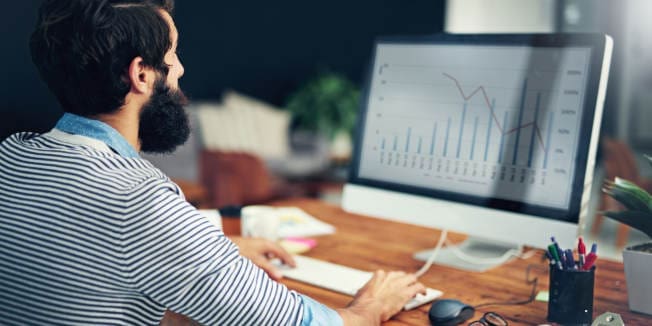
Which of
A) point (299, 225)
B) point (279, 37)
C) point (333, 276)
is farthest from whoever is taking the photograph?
point (279, 37)

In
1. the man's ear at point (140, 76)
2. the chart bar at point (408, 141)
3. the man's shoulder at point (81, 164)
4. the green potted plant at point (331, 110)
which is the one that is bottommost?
the green potted plant at point (331, 110)

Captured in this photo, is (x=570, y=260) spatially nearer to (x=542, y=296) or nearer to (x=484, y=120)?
(x=542, y=296)

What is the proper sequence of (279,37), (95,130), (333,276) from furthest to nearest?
(279,37) → (333,276) → (95,130)

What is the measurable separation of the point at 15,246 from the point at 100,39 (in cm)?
31

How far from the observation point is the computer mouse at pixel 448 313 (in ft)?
3.47

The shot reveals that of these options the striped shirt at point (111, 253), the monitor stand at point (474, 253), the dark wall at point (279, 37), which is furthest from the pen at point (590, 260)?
the dark wall at point (279, 37)

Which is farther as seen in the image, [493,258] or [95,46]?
[493,258]

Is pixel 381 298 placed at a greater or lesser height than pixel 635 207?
lesser

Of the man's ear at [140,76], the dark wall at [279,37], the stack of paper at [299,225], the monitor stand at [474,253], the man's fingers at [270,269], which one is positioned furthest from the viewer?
the dark wall at [279,37]

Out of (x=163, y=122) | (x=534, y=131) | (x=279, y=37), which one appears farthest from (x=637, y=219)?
(x=279, y=37)

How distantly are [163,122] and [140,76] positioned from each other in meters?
0.11

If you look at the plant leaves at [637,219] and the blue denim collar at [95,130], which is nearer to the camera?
the blue denim collar at [95,130]

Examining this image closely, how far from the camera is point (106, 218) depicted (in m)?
0.85

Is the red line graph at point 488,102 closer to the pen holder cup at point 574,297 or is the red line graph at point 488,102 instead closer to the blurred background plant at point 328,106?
the pen holder cup at point 574,297
